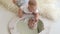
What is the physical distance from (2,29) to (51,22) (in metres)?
0.31

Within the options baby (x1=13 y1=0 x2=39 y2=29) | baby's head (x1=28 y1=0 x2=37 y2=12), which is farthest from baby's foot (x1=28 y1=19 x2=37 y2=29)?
baby's head (x1=28 y1=0 x2=37 y2=12)

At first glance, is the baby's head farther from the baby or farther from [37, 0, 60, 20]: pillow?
[37, 0, 60, 20]: pillow

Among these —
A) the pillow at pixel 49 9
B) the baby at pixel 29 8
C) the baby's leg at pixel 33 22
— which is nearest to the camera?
the baby at pixel 29 8

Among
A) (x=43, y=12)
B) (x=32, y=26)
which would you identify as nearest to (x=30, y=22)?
(x=32, y=26)

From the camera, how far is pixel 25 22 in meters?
0.90

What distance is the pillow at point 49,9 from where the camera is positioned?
94cm

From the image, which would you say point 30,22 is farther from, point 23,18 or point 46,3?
point 46,3

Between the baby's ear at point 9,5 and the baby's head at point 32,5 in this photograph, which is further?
the baby's ear at point 9,5

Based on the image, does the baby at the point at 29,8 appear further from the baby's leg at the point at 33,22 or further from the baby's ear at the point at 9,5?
the baby's ear at the point at 9,5

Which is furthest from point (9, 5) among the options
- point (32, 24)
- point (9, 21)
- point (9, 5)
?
point (32, 24)

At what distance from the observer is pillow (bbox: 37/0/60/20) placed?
94cm

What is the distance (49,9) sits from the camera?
0.94 meters

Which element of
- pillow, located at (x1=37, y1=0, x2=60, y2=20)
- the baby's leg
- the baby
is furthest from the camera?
pillow, located at (x1=37, y1=0, x2=60, y2=20)

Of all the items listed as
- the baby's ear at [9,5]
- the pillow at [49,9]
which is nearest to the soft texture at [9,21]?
the baby's ear at [9,5]
